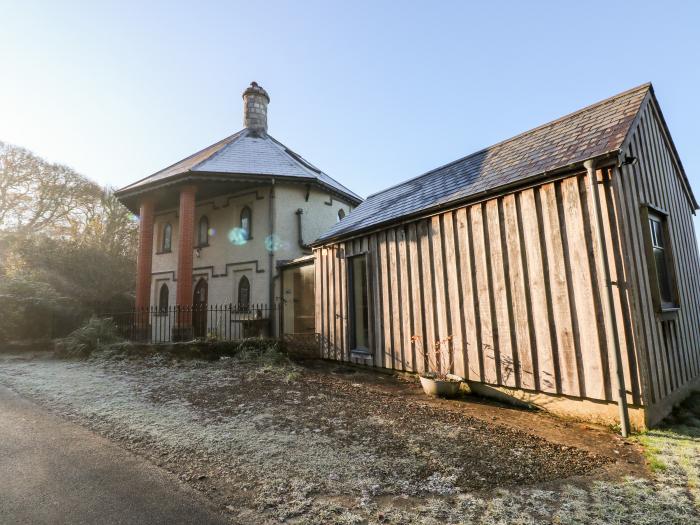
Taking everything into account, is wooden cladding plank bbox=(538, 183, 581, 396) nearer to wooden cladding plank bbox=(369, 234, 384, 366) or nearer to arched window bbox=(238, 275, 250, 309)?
wooden cladding plank bbox=(369, 234, 384, 366)

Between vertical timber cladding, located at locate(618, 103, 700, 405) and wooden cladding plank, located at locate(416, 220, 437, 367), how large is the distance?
3.14 m

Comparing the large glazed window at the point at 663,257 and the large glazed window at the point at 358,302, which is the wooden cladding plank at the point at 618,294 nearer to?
the large glazed window at the point at 663,257

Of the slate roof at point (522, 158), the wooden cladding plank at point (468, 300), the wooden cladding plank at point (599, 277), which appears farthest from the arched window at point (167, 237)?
the wooden cladding plank at point (599, 277)

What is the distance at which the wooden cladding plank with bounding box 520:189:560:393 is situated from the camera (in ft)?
16.6

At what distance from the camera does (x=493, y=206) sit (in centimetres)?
604

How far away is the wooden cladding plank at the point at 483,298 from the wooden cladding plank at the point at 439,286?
0.69 metres

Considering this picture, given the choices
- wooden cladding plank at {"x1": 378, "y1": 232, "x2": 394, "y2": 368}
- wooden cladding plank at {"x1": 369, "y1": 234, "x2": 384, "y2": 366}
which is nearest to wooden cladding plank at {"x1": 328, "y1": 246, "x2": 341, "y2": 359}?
wooden cladding plank at {"x1": 369, "y1": 234, "x2": 384, "y2": 366}

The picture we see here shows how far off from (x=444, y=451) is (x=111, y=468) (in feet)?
10.7

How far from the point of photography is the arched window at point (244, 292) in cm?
1430

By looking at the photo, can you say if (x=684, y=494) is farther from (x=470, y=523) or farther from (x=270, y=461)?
(x=270, y=461)

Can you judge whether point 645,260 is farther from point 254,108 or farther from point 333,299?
point 254,108

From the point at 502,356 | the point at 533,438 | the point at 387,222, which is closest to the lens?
the point at 533,438

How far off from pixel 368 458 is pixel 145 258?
14597 mm

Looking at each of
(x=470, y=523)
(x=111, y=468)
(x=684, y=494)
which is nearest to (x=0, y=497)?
(x=111, y=468)
